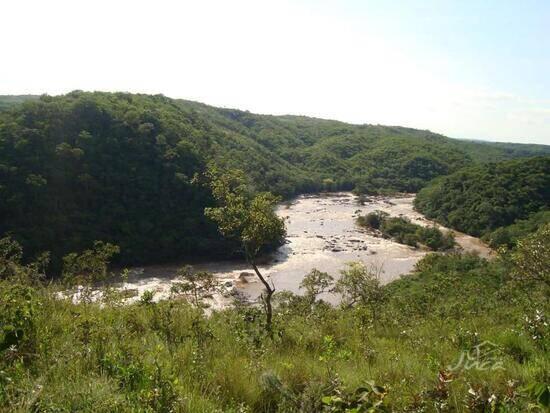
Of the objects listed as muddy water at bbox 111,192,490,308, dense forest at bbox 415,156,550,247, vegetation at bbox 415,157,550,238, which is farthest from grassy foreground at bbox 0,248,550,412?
vegetation at bbox 415,157,550,238

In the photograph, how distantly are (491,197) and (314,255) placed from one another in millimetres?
30773

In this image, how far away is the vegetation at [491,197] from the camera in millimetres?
56531

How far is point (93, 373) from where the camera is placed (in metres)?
3.28

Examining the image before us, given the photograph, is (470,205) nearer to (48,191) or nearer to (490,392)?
(48,191)

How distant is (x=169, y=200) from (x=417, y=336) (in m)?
43.3

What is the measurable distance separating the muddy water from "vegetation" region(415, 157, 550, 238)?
2871 millimetres

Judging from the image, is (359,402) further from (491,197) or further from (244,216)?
(491,197)

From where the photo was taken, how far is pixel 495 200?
194 ft

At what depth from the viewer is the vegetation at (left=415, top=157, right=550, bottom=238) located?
5653cm

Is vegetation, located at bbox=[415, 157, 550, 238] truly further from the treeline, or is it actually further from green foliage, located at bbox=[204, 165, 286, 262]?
the treeline

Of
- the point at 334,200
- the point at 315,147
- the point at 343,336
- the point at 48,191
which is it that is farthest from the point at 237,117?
the point at 343,336

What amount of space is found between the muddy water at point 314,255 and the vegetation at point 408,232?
1.75m

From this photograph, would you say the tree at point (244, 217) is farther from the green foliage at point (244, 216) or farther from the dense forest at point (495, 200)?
the dense forest at point (495, 200)

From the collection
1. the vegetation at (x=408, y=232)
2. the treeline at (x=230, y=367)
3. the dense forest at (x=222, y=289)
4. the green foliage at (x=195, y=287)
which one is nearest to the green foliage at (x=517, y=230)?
the dense forest at (x=222, y=289)
